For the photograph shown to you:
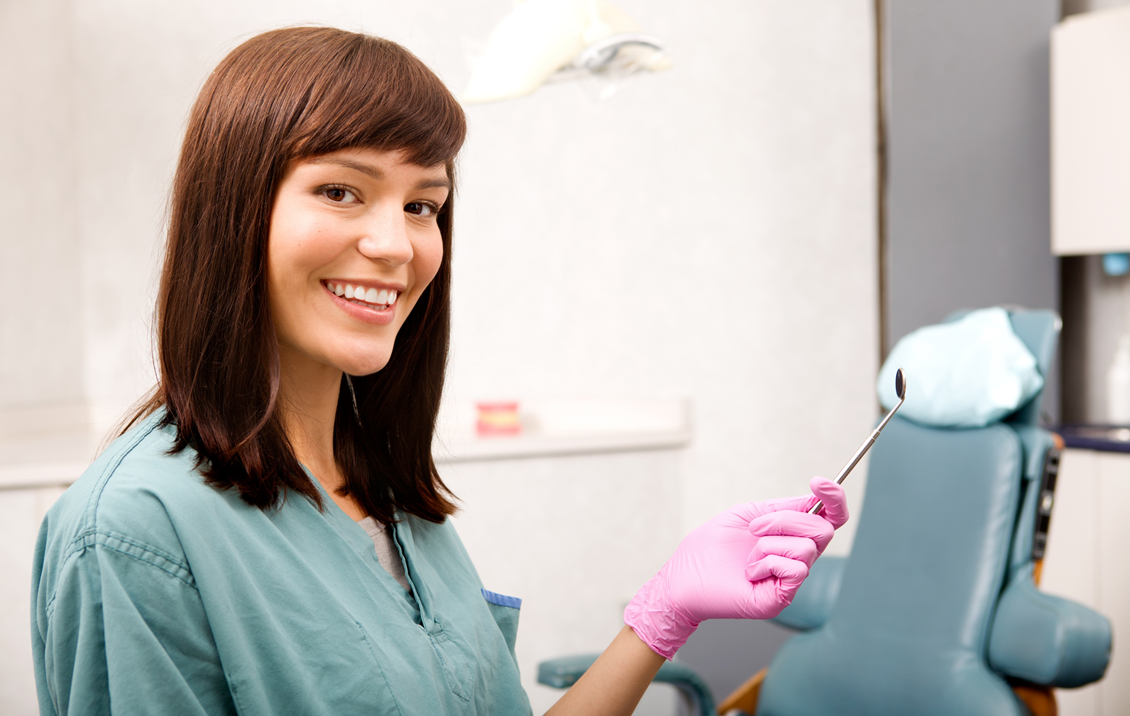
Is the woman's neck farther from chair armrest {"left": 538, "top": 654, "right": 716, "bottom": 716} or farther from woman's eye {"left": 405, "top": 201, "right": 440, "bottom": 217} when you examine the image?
chair armrest {"left": 538, "top": 654, "right": 716, "bottom": 716}

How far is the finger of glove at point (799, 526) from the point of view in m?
0.89

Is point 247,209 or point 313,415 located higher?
point 247,209

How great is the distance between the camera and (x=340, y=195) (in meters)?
0.80

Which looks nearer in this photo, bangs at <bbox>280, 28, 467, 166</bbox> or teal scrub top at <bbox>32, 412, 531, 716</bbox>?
teal scrub top at <bbox>32, 412, 531, 716</bbox>

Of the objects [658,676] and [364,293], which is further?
[658,676]

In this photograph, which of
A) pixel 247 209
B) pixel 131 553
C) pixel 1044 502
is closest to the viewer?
pixel 131 553

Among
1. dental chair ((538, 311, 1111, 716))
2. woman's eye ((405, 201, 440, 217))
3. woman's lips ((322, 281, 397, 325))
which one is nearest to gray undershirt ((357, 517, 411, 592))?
woman's lips ((322, 281, 397, 325))

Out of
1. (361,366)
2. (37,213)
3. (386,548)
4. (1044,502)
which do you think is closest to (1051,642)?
(1044,502)

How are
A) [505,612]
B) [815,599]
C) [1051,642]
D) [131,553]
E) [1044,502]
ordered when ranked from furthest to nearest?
[815,599]
[1044,502]
[1051,642]
[505,612]
[131,553]

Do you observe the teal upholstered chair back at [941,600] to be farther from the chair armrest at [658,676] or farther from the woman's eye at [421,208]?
the woman's eye at [421,208]

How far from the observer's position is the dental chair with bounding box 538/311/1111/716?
4.66 feet

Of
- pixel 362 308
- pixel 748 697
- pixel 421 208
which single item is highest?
pixel 421 208

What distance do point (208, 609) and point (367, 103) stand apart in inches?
17.9

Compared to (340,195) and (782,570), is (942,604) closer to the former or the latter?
(782,570)
